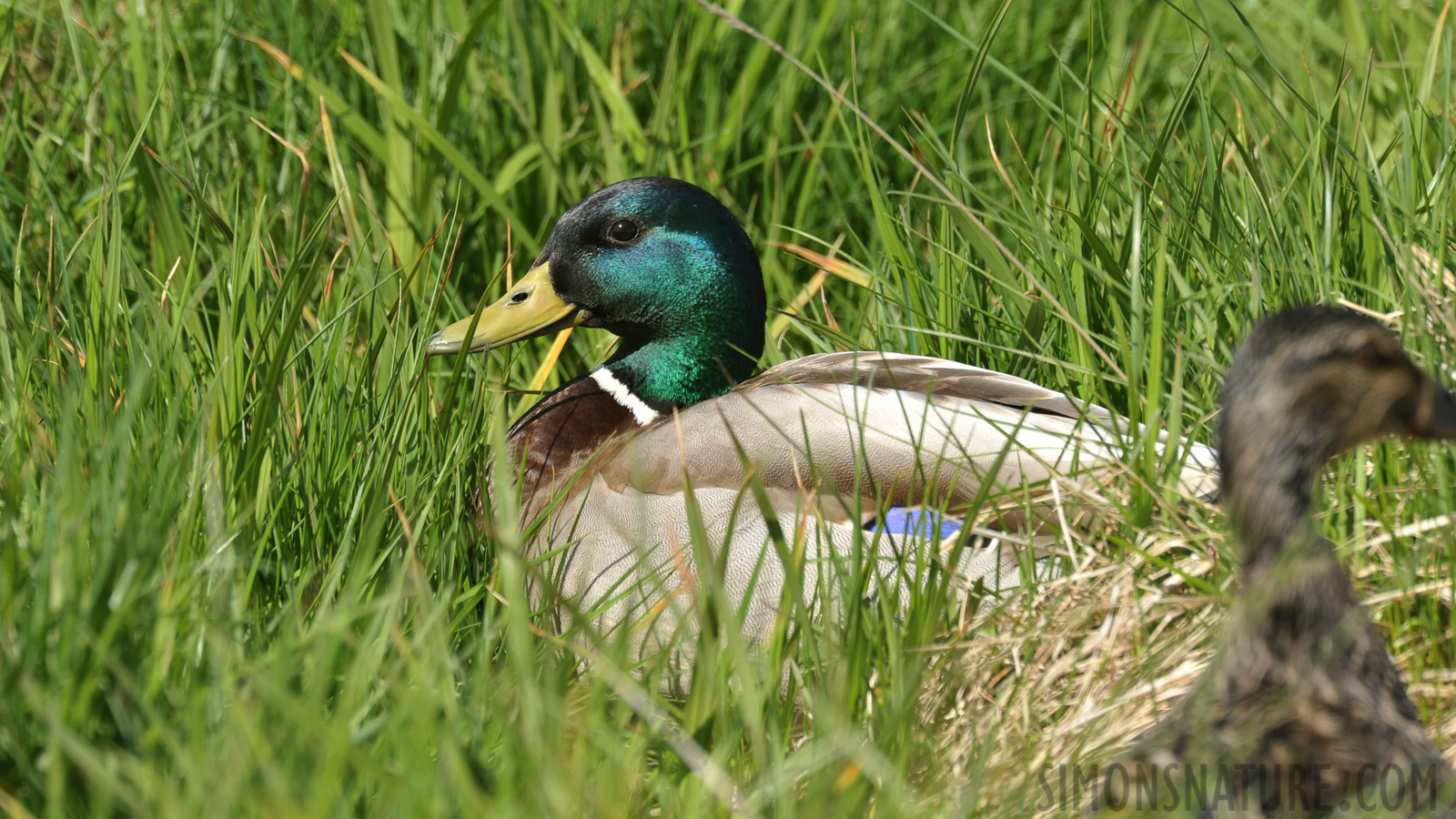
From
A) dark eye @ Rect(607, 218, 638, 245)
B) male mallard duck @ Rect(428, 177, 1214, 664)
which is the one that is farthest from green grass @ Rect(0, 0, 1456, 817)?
dark eye @ Rect(607, 218, 638, 245)

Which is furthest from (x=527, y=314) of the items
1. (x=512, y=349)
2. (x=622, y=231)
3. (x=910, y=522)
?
(x=910, y=522)

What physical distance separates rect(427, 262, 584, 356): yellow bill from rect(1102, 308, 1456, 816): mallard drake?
1885mm

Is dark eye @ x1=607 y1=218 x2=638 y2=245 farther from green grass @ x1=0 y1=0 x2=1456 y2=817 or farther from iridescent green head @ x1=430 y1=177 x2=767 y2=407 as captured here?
green grass @ x1=0 y1=0 x2=1456 y2=817

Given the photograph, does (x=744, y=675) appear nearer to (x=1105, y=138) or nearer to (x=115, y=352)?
(x=115, y=352)

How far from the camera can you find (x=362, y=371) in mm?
2592

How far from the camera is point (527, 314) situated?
3.30 m

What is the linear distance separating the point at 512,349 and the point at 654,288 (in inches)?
29.1

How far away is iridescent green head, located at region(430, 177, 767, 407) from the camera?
10.5 feet

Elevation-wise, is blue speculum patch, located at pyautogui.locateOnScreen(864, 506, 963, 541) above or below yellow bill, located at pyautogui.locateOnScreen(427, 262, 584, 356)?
below

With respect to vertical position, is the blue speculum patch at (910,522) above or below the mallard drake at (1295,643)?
below

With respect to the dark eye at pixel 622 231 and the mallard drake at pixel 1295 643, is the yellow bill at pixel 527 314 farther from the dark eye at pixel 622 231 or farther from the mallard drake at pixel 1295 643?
the mallard drake at pixel 1295 643

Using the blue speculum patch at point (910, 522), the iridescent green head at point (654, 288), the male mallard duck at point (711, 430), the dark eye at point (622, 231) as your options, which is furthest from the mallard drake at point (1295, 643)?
the dark eye at point (622, 231)

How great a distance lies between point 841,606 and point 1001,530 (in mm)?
407

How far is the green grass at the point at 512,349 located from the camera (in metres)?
1.66
